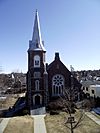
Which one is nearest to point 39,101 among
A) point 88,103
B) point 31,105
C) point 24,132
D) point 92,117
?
point 31,105

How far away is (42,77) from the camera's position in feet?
130

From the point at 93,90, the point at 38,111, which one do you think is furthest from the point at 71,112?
the point at 93,90

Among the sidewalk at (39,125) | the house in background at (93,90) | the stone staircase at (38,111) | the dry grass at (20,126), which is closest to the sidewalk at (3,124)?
the dry grass at (20,126)

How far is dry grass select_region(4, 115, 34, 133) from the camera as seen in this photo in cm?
2450

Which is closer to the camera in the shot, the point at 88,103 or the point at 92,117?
the point at 92,117

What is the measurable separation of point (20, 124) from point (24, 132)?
343 centimetres

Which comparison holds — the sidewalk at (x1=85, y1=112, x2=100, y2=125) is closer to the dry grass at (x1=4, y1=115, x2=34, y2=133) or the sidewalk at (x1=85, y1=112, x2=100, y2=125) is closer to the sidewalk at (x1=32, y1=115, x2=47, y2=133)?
the sidewalk at (x1=32, y1=115, x2=47, y2=133)

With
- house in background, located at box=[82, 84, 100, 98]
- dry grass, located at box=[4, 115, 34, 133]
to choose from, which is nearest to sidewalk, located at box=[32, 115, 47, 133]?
dry grass, located at box=[4, 115, 34, 133]

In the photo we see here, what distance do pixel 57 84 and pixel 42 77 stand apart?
2.96 metres

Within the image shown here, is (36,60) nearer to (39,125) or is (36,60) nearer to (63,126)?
(39,125)

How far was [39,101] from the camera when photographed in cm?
3997

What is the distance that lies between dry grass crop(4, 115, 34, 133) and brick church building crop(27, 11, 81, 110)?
32.4 feet

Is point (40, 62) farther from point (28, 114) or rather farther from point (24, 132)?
point (24, 132)

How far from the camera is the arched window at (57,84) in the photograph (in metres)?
40.3
